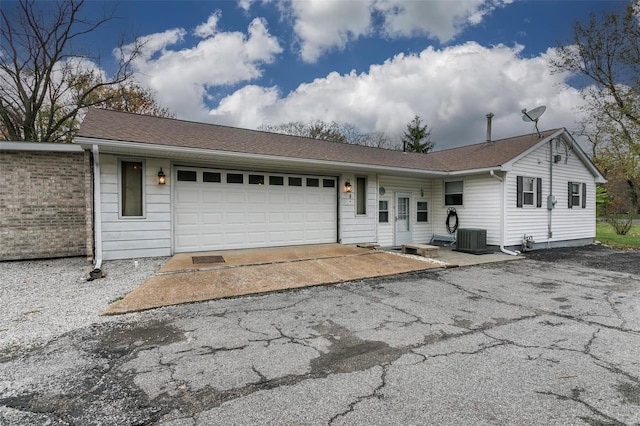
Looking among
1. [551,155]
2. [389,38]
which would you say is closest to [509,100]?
[551,155]

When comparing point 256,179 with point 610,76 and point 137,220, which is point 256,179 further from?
point 610,76

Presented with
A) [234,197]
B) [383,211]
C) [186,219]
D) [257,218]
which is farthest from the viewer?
[383,211]

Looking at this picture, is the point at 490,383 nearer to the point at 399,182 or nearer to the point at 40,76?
the point at 399,182

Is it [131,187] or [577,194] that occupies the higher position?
[577,194]

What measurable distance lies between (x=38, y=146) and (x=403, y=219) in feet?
36.5

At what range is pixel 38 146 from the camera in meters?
7.79

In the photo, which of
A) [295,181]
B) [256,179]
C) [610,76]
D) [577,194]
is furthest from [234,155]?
[610,76]

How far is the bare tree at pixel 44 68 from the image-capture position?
1424cm

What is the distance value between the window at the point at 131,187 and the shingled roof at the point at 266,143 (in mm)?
790

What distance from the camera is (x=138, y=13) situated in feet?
47.9

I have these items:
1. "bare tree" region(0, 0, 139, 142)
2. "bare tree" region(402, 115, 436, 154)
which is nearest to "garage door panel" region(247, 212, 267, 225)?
Answer: "bare tree" region(0, 0, 139, 142)

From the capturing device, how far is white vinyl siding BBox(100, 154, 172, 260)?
7273 millimetres

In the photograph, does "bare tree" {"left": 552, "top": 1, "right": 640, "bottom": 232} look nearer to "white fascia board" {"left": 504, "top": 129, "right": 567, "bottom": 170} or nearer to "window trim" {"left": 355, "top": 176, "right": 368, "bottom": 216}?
"white fascia board" {"left": 504, "top": 129, "right": 567, "bottom": 170}

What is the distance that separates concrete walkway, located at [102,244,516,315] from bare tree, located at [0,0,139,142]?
13.5 metres
